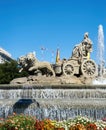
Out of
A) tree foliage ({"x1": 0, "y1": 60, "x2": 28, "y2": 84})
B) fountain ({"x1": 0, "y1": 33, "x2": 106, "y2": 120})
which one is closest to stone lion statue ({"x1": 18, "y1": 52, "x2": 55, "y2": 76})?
fountain ({"x1": 0, "y1": 33, "x2": 106, "y2": 120})

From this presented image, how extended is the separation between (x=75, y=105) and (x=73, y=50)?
877cm

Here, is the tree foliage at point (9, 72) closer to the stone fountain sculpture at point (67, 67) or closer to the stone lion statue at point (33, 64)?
the stone fountain sculpture at point (67, 67)

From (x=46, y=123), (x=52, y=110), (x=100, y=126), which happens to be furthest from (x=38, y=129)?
(x=52, y=110)

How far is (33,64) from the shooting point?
24.5m

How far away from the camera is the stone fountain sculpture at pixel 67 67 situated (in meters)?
24.0

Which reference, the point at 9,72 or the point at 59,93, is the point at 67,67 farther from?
the point at 9,72

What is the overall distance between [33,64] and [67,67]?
2.30m

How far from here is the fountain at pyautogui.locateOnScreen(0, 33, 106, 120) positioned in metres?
17.8

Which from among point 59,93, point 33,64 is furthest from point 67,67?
point 59,93

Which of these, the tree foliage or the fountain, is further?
the tree foliage

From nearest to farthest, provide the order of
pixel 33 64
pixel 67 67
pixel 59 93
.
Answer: pixel 59 93 < pixel 33 64 < pixel 67 67

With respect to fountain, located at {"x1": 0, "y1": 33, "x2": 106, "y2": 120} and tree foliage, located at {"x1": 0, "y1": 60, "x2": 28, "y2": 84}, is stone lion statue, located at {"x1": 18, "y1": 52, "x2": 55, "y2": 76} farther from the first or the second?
tree foliage, located at {"x1": 0, "y1": 60, "x2": 28, "y2": 84}

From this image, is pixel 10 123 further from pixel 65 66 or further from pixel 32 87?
pixel 65 66

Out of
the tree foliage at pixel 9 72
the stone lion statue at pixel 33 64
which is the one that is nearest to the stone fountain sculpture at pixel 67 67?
the stone lion statue at pixel 33 64
